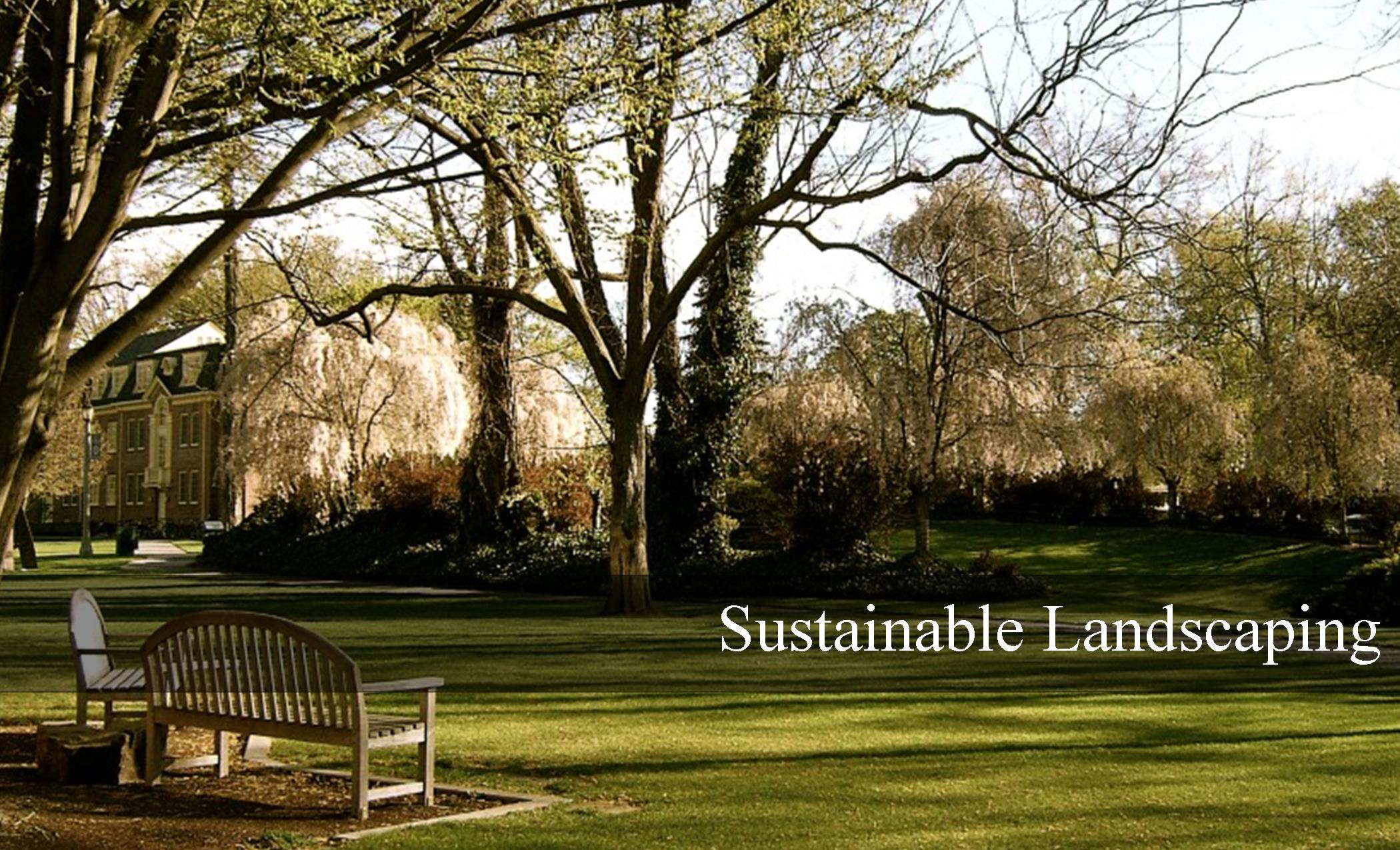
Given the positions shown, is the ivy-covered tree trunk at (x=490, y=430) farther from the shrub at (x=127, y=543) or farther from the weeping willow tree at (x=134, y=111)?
the shrub at (x=127, y=543)

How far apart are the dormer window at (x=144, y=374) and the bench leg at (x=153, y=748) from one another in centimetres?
7564

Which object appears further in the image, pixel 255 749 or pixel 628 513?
pixel 628 513

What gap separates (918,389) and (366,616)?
535 inches

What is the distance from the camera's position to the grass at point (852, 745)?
23.5ft

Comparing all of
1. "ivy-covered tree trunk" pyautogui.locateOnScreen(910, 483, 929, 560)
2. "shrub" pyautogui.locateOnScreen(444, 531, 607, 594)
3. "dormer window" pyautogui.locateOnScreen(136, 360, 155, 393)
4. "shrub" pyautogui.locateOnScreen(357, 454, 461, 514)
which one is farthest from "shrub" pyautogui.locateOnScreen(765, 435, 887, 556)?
"dormer window" pyautogui.locateOnScreen(136, 360, 155, 393)

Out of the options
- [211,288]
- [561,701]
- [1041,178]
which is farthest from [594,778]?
[211,288]

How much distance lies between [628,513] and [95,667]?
43.2ft

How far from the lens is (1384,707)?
40.1 ft

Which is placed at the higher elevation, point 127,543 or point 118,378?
point 118,378

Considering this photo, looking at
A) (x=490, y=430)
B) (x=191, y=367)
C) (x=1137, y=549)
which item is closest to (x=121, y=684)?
(x=490, y=430)

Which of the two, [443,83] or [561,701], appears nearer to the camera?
[443,83]

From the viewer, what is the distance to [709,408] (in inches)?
1160

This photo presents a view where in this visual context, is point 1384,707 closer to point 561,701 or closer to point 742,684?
point 742,684

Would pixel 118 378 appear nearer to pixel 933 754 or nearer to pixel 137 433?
pixel 137 433
